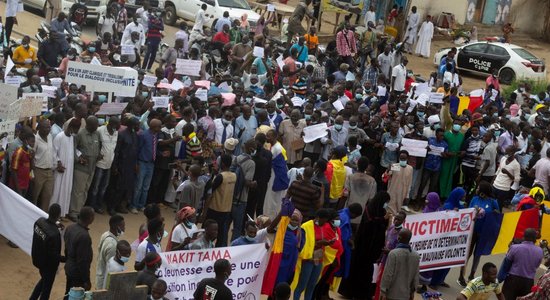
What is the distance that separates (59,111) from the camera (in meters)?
15.5

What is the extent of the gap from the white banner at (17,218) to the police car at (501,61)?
63.4 ft

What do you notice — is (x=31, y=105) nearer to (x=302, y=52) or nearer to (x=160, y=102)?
(x=160, y=102)

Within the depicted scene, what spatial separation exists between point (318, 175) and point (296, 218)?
9.11 feet

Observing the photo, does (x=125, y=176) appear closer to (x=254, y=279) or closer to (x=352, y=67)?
(x=254, y=279)

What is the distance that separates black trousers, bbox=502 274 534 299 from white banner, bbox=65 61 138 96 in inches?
264

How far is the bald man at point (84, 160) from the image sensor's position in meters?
15.1

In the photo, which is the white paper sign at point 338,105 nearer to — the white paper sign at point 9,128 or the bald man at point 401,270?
the bald man at point 401,270

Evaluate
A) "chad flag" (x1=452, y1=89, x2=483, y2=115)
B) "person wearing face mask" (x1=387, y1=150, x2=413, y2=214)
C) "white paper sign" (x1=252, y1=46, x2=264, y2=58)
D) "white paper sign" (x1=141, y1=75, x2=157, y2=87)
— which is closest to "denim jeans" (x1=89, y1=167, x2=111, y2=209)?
"white paper sign" (x1=141, y1=75, x2=157, y2=87)

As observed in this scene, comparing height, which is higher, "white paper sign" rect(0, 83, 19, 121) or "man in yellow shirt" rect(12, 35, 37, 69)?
"white paper sign" rect(0, 83, 19, 121)

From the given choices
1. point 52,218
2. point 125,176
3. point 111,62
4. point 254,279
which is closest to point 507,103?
point 111,62

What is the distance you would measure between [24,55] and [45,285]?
831 cm

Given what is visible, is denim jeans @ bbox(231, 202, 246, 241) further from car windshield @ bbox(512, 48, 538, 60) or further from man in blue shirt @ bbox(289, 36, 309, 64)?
car windshield @ bbox(512, 48, 538, 60)

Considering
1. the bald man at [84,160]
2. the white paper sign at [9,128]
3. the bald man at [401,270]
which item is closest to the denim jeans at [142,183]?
the bald man at [84,160]

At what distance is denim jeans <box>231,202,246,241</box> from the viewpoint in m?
15.2
